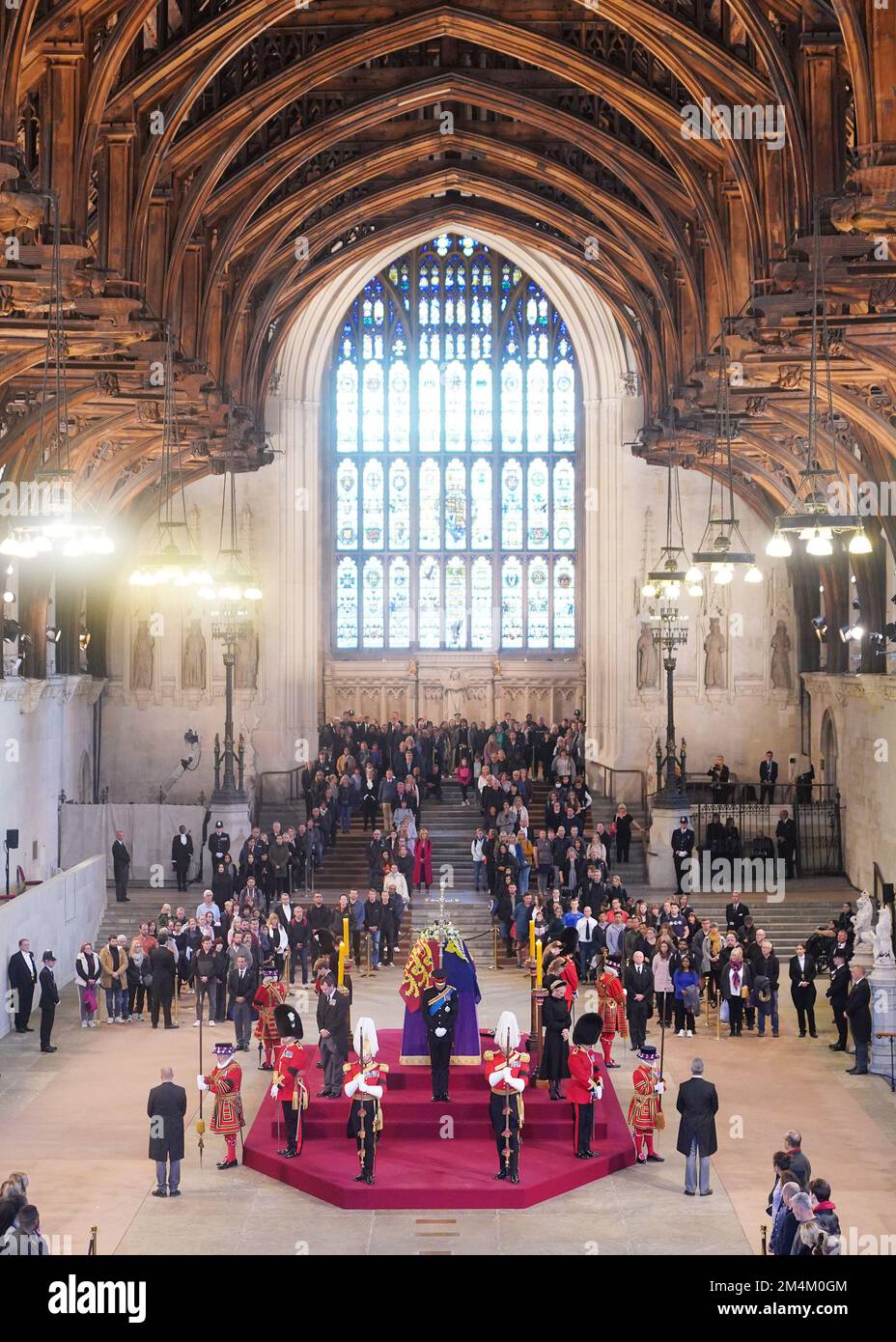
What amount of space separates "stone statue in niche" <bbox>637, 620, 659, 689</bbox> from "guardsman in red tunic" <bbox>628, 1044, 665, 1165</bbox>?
920 inches

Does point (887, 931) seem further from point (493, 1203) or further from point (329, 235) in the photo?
point (329, 235)

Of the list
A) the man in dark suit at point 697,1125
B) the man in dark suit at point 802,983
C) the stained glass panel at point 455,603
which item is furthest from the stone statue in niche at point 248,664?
the man in dark suit at point 697,1125

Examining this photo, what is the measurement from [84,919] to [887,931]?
542 inches

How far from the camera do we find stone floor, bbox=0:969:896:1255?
15.5m

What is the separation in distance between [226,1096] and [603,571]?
2662 cm

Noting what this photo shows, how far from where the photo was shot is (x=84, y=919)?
29.3 metres

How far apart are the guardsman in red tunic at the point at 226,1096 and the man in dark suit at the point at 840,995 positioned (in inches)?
342

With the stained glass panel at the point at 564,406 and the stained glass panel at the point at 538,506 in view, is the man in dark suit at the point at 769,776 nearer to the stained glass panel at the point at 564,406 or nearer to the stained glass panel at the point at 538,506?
the stained glass panel at the point at 538,506

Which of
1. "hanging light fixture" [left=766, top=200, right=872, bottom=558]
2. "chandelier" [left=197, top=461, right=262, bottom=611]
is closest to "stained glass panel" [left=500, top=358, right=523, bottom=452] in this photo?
"chandelier" [left=197, top=461, right=262, bottom=611]

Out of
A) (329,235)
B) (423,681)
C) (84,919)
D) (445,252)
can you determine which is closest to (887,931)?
(84,919)

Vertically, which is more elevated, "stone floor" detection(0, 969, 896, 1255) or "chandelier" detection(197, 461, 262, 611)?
"chandelier" detection(197, 461, 262, 611)

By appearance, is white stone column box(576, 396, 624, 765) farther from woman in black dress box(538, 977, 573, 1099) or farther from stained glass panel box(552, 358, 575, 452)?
woman in black dress box(538, 977, 573, 1099)

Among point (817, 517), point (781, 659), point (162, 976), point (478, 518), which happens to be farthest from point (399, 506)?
point (817, 517)

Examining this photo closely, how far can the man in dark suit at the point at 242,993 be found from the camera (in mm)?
22031
